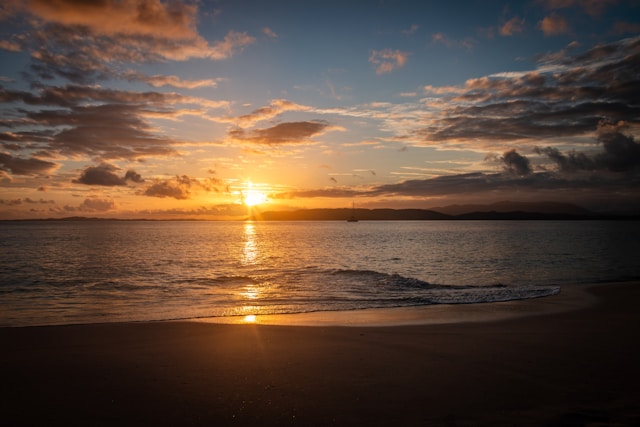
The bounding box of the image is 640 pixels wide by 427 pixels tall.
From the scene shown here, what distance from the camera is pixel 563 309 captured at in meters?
19.0

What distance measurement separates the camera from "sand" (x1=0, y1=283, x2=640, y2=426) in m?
7.28

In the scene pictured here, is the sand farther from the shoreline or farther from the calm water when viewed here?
the calm water

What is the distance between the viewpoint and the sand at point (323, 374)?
23.9 ft

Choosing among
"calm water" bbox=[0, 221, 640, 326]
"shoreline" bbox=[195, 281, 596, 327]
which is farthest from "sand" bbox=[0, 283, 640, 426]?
"calm water" bbox=[0, 221, 640, 326]

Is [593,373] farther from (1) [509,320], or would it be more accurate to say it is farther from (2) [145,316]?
(2) [145,316]

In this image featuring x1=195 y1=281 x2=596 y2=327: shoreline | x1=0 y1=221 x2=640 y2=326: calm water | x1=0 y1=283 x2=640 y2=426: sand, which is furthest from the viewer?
x1=0 y1=221 x2=640 y2=326: calm water

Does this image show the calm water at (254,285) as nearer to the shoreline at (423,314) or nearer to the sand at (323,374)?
the shoreline at (423,314)

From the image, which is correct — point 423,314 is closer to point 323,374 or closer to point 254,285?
point 323,374

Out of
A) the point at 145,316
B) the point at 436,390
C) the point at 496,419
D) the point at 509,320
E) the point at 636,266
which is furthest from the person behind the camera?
the point at 636,266

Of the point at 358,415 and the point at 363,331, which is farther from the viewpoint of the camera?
the point at 363,331

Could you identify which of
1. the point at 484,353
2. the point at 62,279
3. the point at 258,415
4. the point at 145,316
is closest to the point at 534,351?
the point at 484,353

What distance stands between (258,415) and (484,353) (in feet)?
21.4

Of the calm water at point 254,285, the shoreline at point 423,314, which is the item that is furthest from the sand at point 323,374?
the calm water at point 254,285

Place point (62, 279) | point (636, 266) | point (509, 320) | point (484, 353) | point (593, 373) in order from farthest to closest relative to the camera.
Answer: point (636, 266), point (62, 279), point (509, 320), point (484, 353), point (593, 373)
